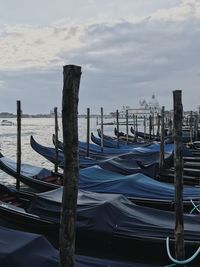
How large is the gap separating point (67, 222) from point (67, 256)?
→ 0.30 m

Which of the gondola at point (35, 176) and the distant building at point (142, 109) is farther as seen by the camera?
the distant building at point (142, 109)

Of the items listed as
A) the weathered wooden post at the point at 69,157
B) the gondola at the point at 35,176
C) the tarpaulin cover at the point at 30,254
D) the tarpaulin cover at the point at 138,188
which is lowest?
the gondola at the point at 35,176

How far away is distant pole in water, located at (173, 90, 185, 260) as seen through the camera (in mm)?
5543

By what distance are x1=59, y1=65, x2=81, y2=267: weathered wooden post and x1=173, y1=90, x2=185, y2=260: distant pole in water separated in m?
2.30

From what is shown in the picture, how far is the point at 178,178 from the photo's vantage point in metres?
5.73

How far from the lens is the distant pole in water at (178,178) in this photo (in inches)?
218

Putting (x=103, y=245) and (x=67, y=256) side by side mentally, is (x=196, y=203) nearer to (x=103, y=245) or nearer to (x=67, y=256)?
(x=103, y=245)

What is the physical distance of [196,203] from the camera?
8.80 metres

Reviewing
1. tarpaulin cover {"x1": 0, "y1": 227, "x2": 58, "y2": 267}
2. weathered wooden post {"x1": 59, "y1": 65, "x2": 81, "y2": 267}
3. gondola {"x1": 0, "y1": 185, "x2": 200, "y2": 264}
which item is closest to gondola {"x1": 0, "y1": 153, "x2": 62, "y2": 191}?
gondola {"x1": 0, "y1": 185, "x2": 200, "y2": 264}

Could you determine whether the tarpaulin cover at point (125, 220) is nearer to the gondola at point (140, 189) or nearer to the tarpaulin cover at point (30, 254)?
the tarpaulin cover at point (30, 254)

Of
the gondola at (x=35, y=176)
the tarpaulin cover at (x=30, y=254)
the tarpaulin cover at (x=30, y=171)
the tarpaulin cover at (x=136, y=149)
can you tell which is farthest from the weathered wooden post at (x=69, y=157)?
the tarpaulin cover at (x=136, y=149)

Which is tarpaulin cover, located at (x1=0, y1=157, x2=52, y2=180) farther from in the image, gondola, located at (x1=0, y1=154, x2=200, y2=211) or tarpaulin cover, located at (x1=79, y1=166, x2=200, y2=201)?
tarpaulin cover, located at (x1=79, y1=166, x2=200, y2=201)

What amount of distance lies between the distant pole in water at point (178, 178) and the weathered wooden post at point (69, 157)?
230 cm

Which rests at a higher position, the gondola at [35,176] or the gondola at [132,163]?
the gondola at [132,163]
